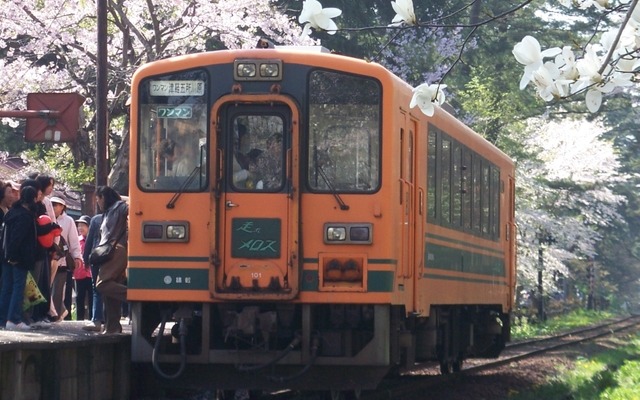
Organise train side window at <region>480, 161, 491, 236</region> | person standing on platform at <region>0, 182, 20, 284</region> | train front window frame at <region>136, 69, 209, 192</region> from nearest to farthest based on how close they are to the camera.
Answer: train front window frame at <region>136, 69, 209, 192</region> < person standing on platform at <region>0, 182, 20, 284</region> < train side window at <region>480, 161, 491, 236</region>

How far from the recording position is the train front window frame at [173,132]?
995 centimetres

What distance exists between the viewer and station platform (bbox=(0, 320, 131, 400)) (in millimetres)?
9211

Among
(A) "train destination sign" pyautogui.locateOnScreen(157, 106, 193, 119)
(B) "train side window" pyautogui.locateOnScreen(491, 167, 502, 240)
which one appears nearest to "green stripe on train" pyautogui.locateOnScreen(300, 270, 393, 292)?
(A) "train destination sign" pyautogui.locateOnScreen(157, 106, 193, 119)

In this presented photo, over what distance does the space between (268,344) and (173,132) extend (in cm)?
183

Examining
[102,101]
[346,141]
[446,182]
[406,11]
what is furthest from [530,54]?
[102,101]

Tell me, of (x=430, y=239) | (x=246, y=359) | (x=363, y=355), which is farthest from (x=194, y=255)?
(x=430, y=239)

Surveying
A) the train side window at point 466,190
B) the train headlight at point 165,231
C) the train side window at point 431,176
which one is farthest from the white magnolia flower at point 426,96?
the train side window at point 466,190

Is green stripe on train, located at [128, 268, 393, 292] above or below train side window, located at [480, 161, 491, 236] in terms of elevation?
below

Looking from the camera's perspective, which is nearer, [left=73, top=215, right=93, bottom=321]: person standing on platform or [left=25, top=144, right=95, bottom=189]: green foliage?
[left=73, top=215, right=93, bottom=321]: person standing on platform

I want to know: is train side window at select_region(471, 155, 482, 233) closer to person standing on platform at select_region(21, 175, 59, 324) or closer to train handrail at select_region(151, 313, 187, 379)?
person standing on platform at select_region(21, 175, 59, 324)

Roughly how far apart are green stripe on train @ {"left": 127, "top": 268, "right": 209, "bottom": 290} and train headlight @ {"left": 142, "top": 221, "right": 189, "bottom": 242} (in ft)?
0.77

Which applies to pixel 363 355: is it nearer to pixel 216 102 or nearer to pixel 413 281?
pixel 413 281

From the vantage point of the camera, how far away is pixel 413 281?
426 inches

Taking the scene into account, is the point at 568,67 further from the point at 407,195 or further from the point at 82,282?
the point at 82,282
